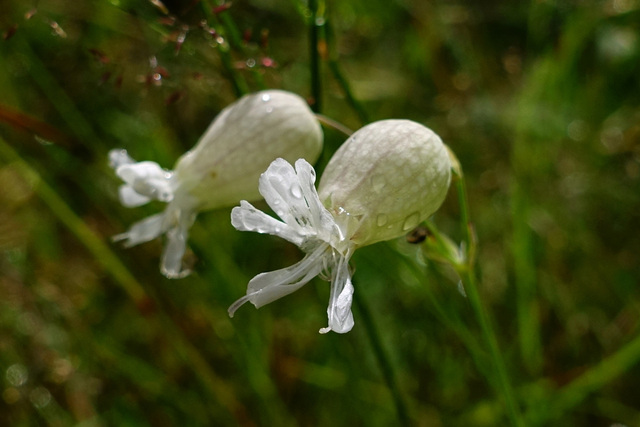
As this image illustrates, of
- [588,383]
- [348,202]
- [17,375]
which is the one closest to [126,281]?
[17,375]

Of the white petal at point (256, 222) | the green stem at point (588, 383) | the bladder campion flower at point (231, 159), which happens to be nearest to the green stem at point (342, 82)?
the bladder campion flower at point (231, 159)

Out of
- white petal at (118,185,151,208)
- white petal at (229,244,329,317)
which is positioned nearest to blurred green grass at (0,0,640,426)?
white petal at (118,185,151,208)

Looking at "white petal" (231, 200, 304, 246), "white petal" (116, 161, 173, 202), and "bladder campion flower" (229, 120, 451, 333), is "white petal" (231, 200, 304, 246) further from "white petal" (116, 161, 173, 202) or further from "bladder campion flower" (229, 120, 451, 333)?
"white petal" (116, 161, 173, 202)

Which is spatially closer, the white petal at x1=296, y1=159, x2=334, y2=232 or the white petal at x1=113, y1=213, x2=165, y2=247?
the white petal at x1=296, y1=159, x2=334, y2=232

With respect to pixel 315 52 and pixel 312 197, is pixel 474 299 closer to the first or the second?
pixel 312 197

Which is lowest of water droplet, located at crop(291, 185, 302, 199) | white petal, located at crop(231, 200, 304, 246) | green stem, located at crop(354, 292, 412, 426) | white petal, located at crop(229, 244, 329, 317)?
green stem, located at crop(354, 292, 412, 426)

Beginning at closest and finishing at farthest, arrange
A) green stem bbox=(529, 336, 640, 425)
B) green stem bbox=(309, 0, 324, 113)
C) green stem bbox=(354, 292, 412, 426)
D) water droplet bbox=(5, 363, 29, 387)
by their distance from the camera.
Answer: green stem bbox=(309, 0, 324, 113)
green stem bbox=(354, 292, 412, 426)
green stem bbox=(529, 336, 640, 425)
water droplet bbox=(5, 363, 29, 387)

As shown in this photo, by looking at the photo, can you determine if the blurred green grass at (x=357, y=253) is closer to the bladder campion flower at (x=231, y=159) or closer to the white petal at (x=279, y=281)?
the bladder campion flower at (x=231, y=159)

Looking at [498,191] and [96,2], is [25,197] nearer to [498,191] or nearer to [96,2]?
[96,2]
